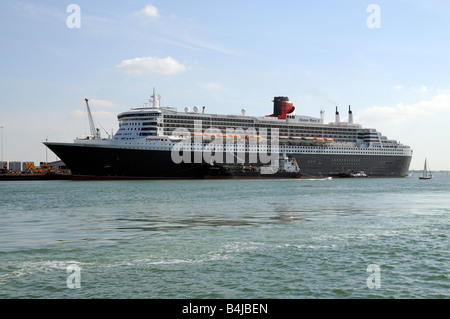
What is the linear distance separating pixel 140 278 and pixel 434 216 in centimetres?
2278

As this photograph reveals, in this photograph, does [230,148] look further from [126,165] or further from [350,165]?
[350,165]

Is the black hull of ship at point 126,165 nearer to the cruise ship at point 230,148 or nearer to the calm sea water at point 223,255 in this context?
the cruise ship at point 230,148

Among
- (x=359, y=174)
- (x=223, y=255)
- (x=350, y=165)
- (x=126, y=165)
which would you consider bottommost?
(x=223, y=255)

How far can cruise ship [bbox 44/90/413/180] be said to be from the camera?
265 ft

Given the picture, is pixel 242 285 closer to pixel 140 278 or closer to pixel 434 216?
pixel 140 278

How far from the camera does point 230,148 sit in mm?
93188

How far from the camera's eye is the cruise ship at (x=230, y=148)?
8069 cm

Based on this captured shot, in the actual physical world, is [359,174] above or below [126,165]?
below

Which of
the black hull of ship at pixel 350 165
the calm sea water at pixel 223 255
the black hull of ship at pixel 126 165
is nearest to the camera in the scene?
the calm sea water at pixel 223 255

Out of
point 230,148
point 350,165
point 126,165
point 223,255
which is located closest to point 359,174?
point 350,165

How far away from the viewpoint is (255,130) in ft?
334

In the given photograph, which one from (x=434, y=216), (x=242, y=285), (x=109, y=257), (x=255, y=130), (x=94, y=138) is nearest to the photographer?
(x=242, y=285)

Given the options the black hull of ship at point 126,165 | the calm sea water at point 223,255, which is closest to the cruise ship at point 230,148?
the black hull of ship at point 126,165
